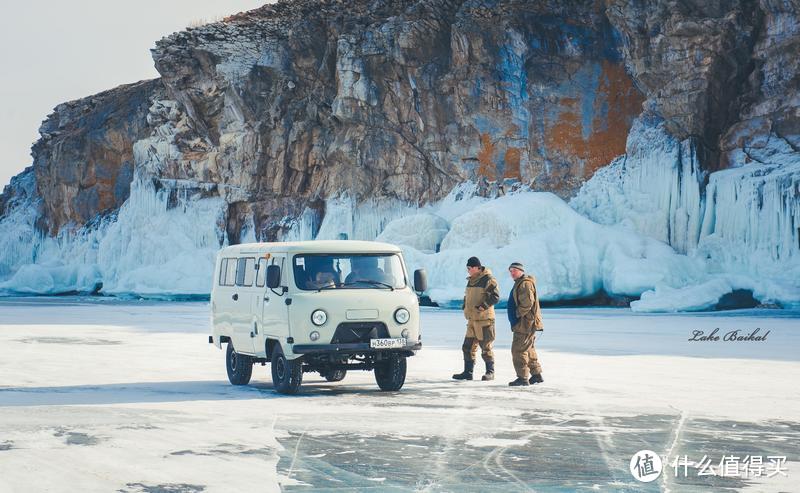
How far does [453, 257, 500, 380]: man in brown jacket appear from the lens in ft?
53.1

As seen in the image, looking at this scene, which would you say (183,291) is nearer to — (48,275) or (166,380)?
(48,275)

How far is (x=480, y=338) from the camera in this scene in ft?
53.2

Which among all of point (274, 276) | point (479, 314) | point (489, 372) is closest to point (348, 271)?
point (274, 276)

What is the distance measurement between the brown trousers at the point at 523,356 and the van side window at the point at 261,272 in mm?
3714

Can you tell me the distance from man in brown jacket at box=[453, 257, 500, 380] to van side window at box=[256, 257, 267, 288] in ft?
9.99

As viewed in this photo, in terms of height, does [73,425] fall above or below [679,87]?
below

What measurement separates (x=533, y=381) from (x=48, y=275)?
69.0 meters

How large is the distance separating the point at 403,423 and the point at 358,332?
9.59 ft

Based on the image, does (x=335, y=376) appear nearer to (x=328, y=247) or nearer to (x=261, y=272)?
(x=261, y=272)

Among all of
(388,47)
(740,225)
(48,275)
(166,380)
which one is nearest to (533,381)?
(166,380)

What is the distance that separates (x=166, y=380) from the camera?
1672 cm

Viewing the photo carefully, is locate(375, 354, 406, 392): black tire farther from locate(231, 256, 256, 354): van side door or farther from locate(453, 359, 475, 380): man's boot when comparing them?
locate(231, 256, 256, 354): van side door

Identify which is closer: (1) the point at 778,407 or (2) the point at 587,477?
(2) the point at 587,477

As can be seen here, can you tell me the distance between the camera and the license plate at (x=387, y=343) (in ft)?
47.4
